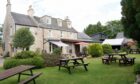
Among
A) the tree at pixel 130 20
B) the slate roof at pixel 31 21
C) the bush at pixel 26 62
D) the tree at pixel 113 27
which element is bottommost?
the bush at pixel 26 62

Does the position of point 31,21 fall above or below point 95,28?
below

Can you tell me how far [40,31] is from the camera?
38188 millimetres

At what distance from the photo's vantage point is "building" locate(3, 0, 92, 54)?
36.2 metres

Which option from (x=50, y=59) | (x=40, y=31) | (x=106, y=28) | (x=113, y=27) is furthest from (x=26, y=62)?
(x=106, y=28)

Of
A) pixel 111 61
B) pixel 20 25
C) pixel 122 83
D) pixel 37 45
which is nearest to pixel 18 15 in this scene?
pixel 20 25

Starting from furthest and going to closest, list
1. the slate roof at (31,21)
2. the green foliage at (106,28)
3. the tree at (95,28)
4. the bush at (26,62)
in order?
the tree at (95,28), the green foliage at (106,28), the slate roof at (31,21), the bush at (26,62)

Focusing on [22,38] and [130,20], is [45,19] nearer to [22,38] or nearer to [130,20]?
[22,38]

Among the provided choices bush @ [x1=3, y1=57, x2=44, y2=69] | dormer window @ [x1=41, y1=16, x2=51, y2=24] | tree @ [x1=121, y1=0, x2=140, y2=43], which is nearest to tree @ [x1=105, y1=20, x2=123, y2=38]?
dormer window @ [x1=41, y1=16, x2=51, y2=24]

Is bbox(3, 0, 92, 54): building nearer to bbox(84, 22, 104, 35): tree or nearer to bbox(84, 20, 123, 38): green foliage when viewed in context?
bbox(84, 20, 123, 38): green foliage

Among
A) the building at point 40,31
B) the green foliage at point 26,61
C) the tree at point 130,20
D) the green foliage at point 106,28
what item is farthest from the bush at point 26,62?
the green foliage at point 106,28

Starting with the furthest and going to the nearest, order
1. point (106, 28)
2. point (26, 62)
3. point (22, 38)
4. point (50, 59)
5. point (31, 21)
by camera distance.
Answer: point (106, 28)
point (31, 21)
point (22, 38)
point (50, 59)
point (26, 62)

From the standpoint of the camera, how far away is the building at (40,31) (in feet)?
119

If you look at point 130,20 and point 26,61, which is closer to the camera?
point 130,20

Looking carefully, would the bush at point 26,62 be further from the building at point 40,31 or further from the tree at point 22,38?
the building at point 40,31
